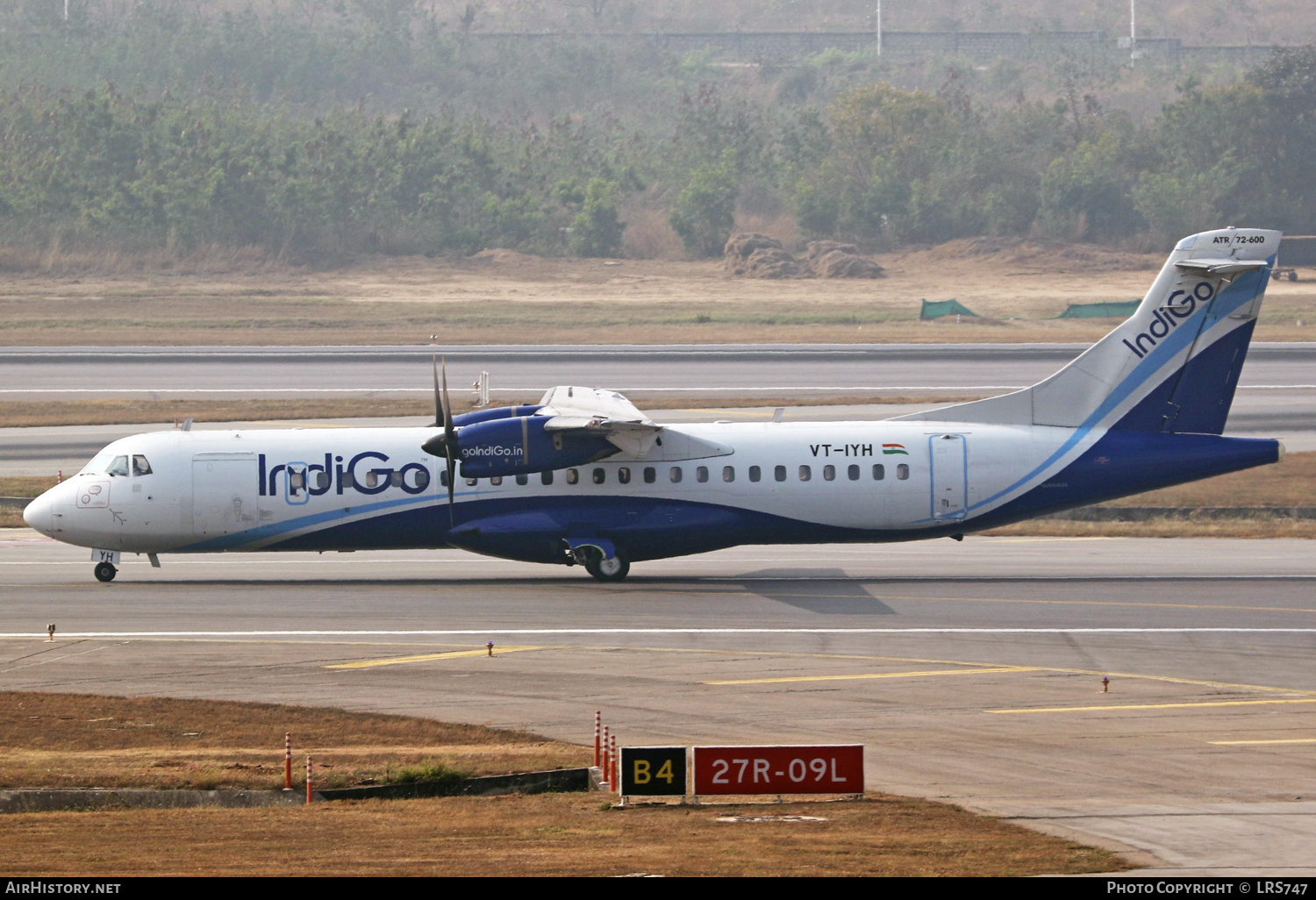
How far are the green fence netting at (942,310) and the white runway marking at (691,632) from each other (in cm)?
5805

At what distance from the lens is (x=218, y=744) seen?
63.3 ft

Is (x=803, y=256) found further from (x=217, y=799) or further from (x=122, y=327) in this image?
(x=217, y=799)

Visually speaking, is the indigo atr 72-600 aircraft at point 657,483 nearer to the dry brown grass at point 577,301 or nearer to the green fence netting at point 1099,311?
the dry brown grass at point 577,301

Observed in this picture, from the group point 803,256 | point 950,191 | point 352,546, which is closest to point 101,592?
point 352,546

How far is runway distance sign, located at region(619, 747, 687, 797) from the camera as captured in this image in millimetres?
15703

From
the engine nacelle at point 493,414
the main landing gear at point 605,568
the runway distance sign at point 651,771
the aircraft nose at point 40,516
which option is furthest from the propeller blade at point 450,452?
the runway distance sign at point 651,771

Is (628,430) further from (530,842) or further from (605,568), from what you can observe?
(530,842)

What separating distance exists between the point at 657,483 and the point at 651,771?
16.0 meters

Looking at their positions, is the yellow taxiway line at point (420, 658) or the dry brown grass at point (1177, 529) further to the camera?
the dry brown grass at point (1177, 529)

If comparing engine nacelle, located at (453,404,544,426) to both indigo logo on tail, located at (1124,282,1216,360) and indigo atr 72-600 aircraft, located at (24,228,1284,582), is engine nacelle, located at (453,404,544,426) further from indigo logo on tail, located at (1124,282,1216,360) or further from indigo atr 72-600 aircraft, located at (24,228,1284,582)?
indigo logo on tail, located at (1124,282,1216,360)

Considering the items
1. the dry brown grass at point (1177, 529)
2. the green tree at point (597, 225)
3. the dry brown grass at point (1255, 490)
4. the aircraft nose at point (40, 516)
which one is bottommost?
the dry brown grass at point (1177, 529)

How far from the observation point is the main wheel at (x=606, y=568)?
3136 centimetres

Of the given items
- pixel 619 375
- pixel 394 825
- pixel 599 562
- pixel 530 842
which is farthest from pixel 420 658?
pixel 619 375

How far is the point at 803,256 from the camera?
326ft
